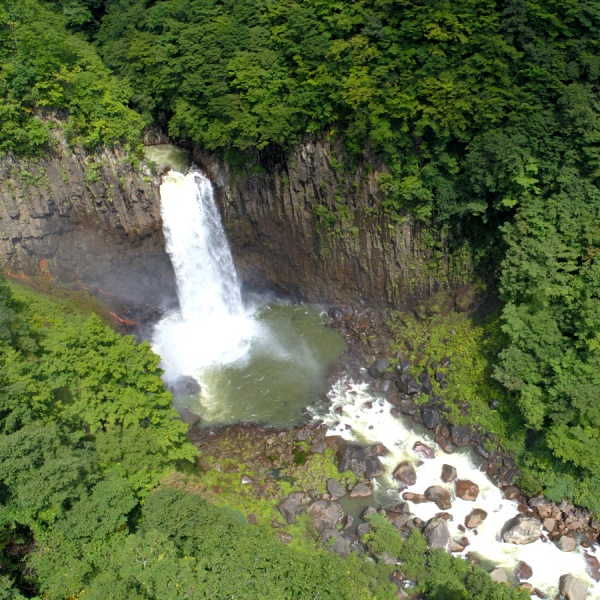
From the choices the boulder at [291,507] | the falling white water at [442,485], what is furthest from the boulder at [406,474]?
the boulder at [291,507]

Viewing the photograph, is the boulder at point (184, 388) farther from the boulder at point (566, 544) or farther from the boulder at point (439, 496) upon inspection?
the boulder at point (566, 544)

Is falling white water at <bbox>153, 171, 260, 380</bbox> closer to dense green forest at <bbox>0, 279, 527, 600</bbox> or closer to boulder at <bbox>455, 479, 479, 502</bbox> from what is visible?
dense green forest at <bbox>0, 279, 527, 600</bbox>

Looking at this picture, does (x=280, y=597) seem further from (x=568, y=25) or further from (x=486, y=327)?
(x=568, y=25)

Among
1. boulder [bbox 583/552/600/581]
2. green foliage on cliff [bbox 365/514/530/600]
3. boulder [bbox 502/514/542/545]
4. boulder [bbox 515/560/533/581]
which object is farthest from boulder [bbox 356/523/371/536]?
boulder [bbox 583/552/600/581]

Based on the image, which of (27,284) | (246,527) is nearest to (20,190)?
(27,284)

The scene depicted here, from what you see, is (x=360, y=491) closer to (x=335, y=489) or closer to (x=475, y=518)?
(x=335, y=489)

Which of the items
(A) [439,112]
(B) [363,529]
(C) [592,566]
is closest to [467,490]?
(B) [363,529]
